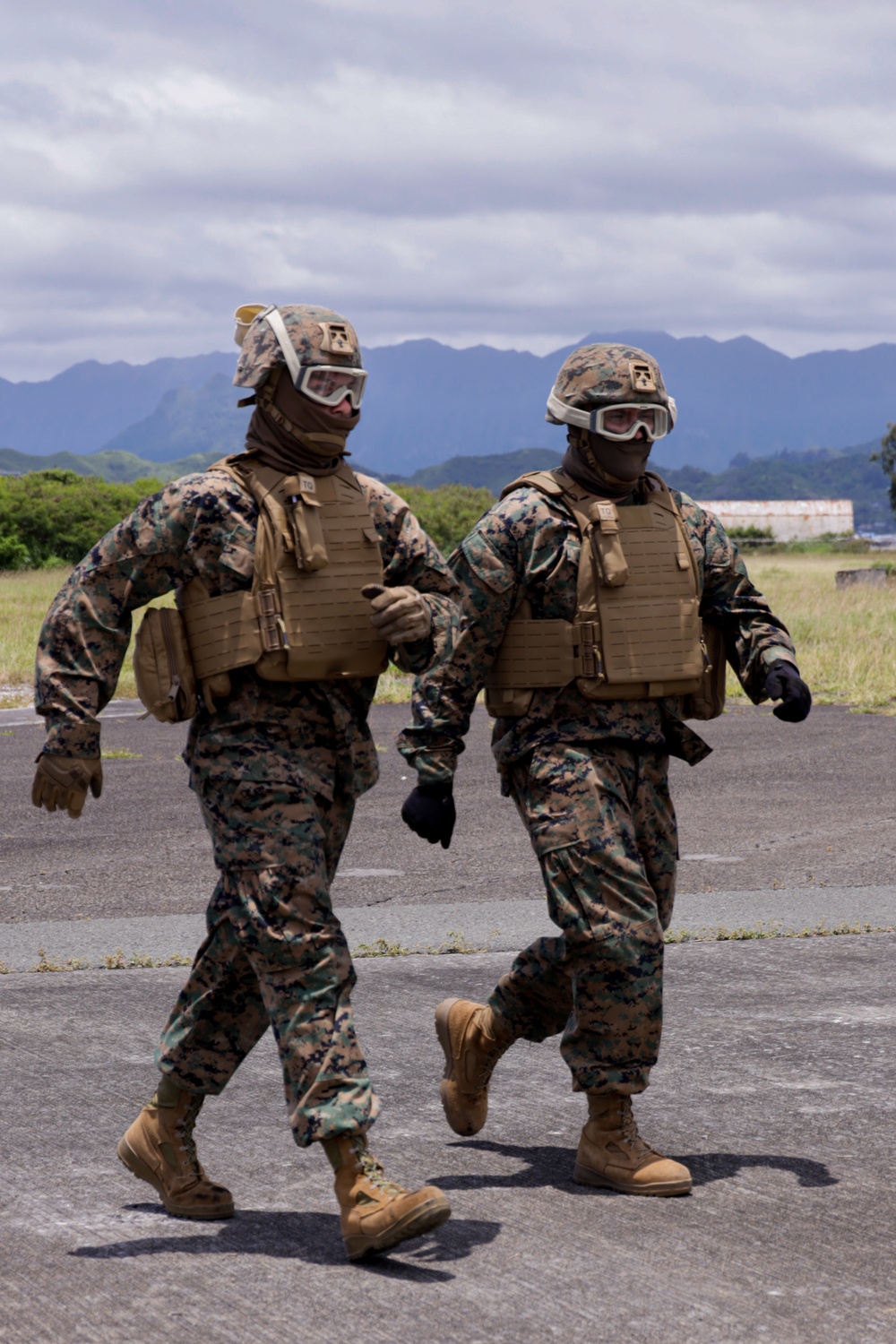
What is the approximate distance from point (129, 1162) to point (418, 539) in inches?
63.0

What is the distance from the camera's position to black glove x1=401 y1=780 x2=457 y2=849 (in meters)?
4.07

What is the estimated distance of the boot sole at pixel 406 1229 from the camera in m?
3.42

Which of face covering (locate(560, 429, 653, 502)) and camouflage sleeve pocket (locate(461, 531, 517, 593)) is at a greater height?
face covering (locate(560, 429, 653, 502))

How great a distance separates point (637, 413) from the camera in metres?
4.35

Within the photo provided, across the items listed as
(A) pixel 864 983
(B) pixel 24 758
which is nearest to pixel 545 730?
(A) pixel 864 983

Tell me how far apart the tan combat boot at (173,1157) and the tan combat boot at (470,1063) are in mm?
744

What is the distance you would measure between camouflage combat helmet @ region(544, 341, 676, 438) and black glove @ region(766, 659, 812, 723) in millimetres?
686

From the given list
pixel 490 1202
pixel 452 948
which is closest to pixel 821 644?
pixel 452 948

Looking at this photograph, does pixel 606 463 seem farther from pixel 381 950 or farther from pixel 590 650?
pixel 381 950

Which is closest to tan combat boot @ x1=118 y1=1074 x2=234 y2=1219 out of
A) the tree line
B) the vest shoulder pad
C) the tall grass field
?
the vest shoulder pad

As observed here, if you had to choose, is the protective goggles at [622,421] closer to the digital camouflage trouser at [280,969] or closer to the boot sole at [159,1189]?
the digital camouflage trouser at [280,969]

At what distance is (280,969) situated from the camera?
3613 millimetres

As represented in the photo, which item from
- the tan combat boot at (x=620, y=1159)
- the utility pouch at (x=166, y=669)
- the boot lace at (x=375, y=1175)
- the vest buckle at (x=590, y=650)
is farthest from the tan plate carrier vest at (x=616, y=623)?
the boot lace at (x=375, y=1175)

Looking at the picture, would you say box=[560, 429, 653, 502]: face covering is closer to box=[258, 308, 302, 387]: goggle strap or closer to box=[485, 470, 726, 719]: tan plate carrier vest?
box=[485, 470, 726, 719]: tan plate carrier vest
